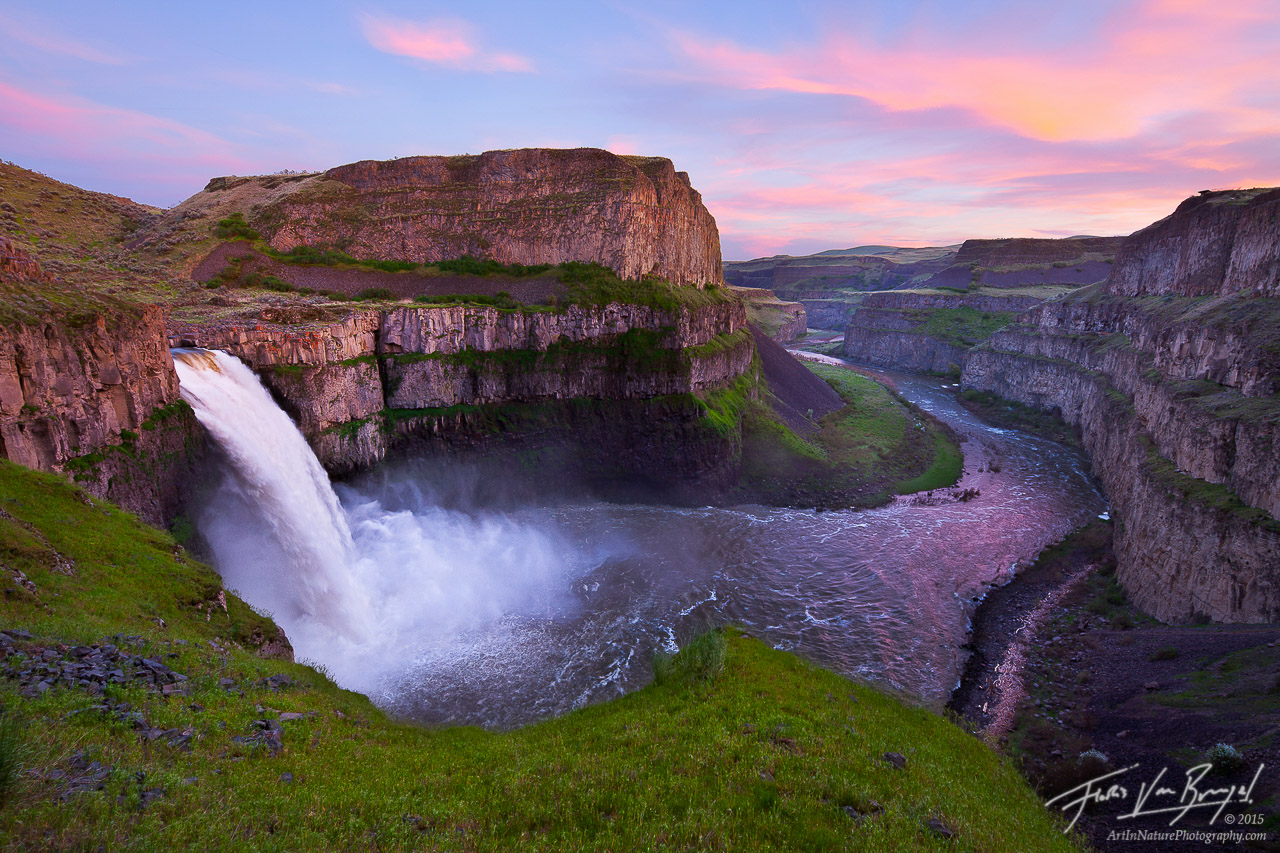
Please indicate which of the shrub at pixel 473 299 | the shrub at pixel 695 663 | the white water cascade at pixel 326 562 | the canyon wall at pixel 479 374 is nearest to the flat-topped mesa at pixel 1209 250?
the canyon wall at pixel 479 374

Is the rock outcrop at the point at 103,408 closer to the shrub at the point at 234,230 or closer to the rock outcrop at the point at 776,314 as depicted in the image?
the shrub at the point at 234,230

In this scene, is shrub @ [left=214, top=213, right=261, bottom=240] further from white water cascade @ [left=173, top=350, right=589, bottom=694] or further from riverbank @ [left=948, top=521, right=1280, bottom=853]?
riverbank @ [left=948, top=521, right=1280, bottom=853]

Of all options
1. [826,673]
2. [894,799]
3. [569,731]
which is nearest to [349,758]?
[569,731]

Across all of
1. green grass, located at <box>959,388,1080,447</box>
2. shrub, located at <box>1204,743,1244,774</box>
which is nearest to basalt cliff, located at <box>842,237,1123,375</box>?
green grass, located at <box>959,388,1080,447</box>

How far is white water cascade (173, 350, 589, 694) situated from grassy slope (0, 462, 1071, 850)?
230 inches

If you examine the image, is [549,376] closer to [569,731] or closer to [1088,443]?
[569,731]

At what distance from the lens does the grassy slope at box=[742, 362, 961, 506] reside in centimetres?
4338

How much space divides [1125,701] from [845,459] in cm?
3131

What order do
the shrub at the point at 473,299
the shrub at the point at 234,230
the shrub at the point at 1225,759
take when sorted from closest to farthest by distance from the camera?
the shrub at the point at 1225,759 < the shrub at the point at 473,299 < the shrub at the point at 234,230

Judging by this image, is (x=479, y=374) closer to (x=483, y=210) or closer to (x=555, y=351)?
(x=555, y=351)

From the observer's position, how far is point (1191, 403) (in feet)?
93.5

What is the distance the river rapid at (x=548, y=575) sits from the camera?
21.1 metres

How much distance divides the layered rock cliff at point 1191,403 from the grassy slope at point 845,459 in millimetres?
12484

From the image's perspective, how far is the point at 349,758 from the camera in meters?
10.4
